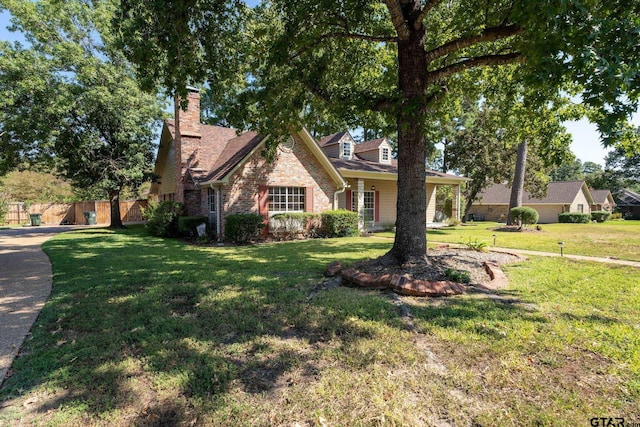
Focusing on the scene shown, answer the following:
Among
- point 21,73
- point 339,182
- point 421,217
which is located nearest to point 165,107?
point 21,73

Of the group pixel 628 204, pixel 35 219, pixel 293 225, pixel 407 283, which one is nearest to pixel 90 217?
pixel 35 219

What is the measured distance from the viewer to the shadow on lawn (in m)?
2.76

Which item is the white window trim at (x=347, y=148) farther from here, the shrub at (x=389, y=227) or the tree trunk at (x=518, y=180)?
the tree trunk at (x=518, y=180)

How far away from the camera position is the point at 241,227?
12359 mm

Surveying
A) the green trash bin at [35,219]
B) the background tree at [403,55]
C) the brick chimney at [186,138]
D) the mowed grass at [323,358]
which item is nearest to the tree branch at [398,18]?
the background tree at [403,55]

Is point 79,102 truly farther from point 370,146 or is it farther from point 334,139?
point 370,146

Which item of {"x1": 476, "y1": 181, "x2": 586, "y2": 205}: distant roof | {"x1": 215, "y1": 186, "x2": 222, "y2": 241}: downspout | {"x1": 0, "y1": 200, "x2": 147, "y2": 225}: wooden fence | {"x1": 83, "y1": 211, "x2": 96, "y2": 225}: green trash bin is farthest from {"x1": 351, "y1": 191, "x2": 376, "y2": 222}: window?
{"x1": 83, "y1": 211, "x2": 96, "y2": 225}: green trash bin

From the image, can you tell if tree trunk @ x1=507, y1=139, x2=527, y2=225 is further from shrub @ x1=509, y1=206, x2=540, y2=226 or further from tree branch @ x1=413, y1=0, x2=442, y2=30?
tree branch @ x1=413, y1=0, x2=442, y2=30

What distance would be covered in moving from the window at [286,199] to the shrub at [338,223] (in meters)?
1.25

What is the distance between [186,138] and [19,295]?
1060 cm

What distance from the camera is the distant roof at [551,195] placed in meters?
35.8

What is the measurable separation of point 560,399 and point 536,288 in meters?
3.71

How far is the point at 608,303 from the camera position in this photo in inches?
191

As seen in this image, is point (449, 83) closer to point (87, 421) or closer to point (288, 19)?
point (288, 19)
